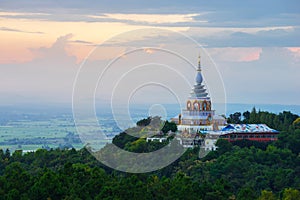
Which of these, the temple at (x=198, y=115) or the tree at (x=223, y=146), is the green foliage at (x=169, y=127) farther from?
the tree at (x=223, y=146)

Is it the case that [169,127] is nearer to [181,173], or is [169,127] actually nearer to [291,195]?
[181,173]

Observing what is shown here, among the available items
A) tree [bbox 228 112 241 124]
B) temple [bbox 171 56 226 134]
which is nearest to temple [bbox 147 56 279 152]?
temple [bbox 171 56 226 134]

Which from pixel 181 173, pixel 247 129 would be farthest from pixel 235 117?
pixel 181 173

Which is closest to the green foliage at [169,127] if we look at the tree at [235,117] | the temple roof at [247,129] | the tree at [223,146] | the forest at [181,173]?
the forest at [181,173]

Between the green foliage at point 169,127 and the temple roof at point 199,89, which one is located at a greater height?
the temple roof at point 199,89

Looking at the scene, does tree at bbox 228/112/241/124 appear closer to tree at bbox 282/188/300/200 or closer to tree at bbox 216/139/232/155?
tree at bbox 216/139/232/155

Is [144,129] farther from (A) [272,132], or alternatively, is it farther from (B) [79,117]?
(B) [79,117]
